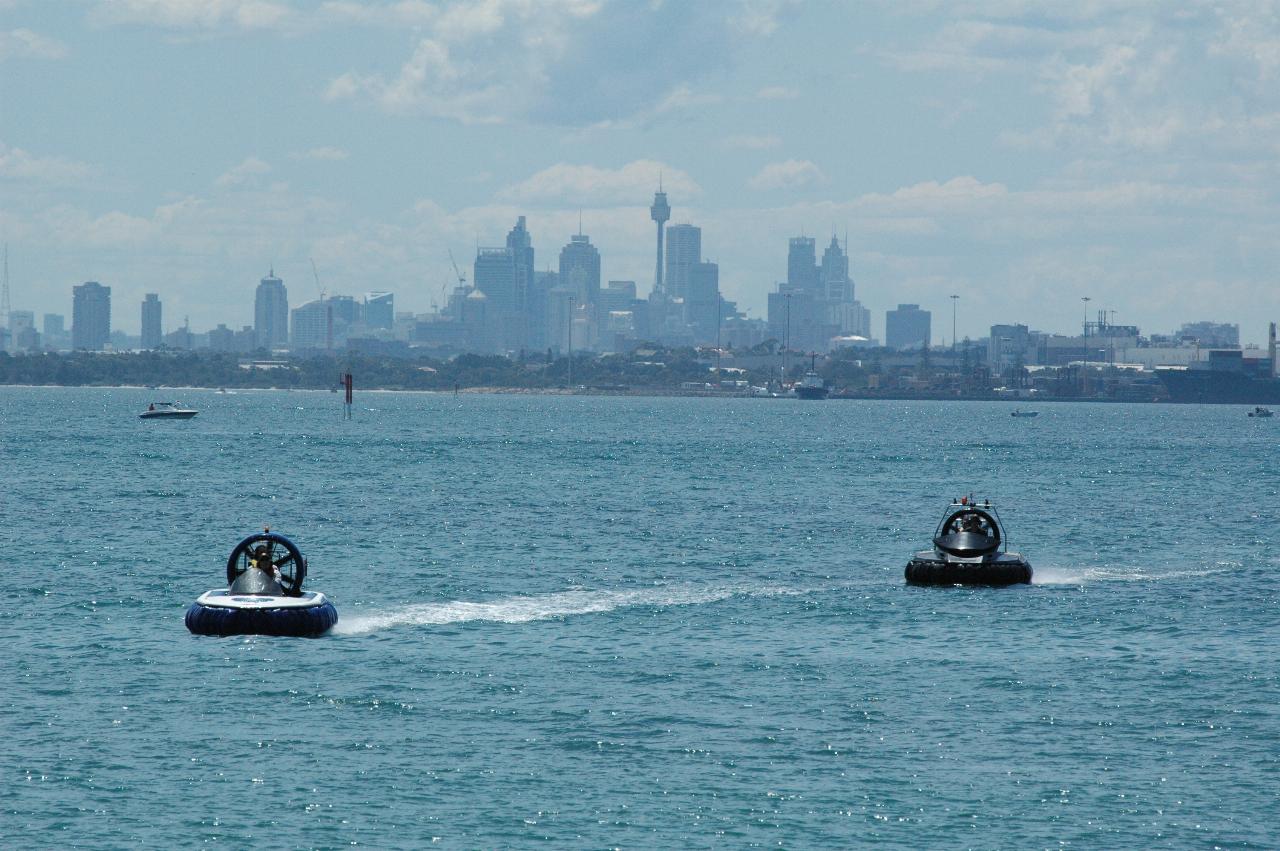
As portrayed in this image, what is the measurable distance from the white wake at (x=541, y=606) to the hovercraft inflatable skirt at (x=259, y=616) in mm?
2208

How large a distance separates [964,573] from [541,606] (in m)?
18.8

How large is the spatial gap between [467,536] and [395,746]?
54141 millimetres

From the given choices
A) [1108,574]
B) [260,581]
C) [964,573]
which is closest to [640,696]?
[260,581]

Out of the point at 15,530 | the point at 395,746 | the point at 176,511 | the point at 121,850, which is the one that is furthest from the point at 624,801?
the point at 176,511

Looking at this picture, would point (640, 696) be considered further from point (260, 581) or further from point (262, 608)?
point (260, 581)

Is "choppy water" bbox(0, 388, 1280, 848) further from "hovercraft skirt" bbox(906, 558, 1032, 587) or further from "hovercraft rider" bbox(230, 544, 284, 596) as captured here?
"hovercraft rider" bbox(230, 544, 284, 596)

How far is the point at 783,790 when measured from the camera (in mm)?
42188

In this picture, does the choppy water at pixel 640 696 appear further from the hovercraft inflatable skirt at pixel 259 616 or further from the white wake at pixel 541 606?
the hovercraft inflatable skirt at pixel 259 616

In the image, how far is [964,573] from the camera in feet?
251

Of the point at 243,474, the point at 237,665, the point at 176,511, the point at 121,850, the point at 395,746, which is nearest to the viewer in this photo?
the point at 121,850

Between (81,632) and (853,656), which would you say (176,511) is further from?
(853,656)

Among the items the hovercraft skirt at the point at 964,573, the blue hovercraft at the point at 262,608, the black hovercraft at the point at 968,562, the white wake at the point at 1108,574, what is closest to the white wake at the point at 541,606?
the blue hovercraft at the point at 262,608

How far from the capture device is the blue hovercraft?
195ft

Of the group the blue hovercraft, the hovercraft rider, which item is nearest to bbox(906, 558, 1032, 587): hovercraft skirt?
the blue hovercraft
